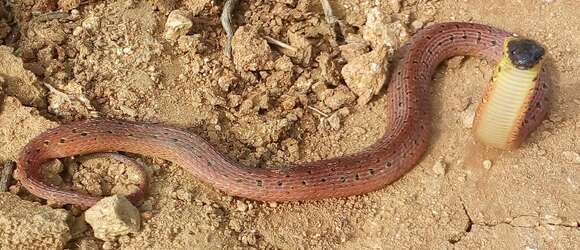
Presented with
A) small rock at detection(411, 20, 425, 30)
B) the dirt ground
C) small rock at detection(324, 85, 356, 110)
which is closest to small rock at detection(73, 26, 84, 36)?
the dirt ground

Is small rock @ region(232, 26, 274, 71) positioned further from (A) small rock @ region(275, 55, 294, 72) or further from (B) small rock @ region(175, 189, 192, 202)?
(B) small rock @ region(175, 189, 192, 202)

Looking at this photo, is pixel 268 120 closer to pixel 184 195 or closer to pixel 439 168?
pixel 184 195

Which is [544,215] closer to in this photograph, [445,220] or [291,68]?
[445,220]

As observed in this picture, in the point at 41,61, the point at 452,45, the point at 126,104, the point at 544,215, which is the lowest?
the point at 544,215

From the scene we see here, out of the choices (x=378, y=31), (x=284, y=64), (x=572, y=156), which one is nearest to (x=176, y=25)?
(x=284, y=64)

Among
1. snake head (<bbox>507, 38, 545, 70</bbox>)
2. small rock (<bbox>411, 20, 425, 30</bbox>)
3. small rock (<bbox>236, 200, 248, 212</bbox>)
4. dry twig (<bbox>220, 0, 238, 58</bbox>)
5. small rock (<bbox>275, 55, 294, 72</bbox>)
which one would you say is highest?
snake head (<bbox>507, 38, 545, 70</bbox>)

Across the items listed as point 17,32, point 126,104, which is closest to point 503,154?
point 126,104

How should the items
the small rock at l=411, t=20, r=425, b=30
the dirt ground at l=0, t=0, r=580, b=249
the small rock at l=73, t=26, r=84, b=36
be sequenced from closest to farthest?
the dirt ground at l=0, t=0, r=580, b=249 < the small rock at l=73, t=26, r=84, b=36 < the small rock at l=411, t=20, r=425, b=30

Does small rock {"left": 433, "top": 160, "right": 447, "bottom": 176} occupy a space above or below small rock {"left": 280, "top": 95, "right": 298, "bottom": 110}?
A: below
